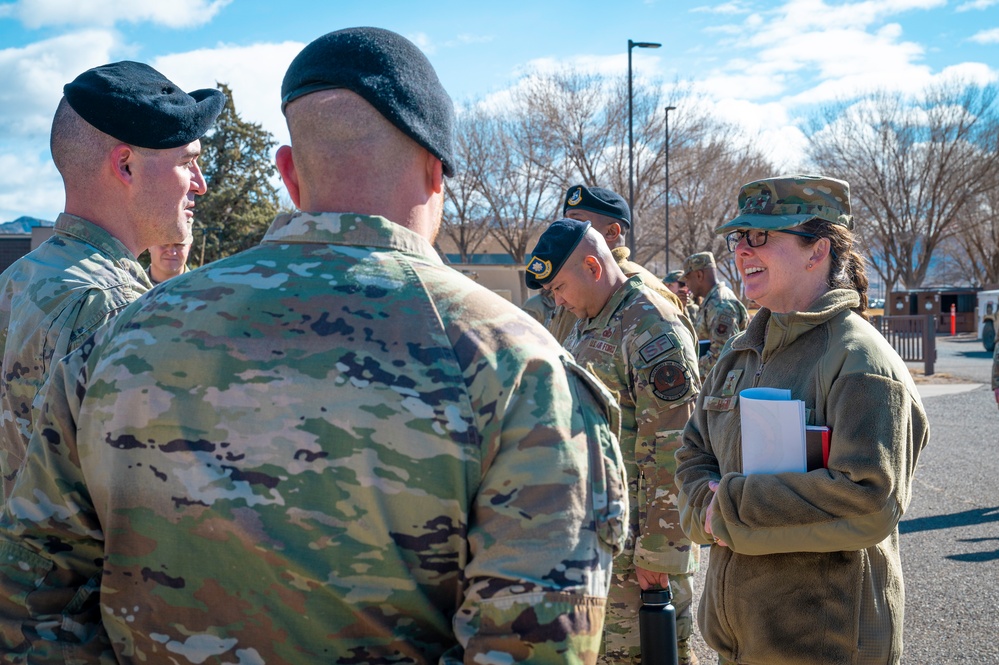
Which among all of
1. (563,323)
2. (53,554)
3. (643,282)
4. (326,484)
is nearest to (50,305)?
(53,554)

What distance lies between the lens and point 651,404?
12.1 feet

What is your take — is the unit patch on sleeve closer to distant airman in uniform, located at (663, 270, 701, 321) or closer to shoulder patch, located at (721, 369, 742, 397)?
shoulder patch, located at (721, 369, 742, 397)

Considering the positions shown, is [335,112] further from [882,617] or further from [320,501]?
[882,617]

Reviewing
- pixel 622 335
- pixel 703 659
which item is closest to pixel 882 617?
pixel 622 335

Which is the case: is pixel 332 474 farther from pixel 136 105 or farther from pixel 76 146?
pixel 76 146

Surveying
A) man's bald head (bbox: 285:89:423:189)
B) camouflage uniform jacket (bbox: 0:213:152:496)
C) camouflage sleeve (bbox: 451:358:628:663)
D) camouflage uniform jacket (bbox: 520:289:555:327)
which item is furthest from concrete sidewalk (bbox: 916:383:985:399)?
man's bald head (bbox: 285:89:423:189)

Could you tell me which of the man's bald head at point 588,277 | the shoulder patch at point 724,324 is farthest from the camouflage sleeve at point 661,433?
the shoulder patch at point 724,324

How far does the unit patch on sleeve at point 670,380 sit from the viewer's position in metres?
3.63

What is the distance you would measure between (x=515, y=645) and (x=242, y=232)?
27.7m

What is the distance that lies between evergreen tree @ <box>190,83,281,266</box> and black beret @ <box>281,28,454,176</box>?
2633 cm

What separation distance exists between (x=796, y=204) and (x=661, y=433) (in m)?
1.20

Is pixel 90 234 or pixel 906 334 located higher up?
pixel 90 234

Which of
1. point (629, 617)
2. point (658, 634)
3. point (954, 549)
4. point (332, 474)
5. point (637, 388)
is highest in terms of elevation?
point (332, 474)

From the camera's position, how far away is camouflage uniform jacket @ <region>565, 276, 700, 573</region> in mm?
3637
